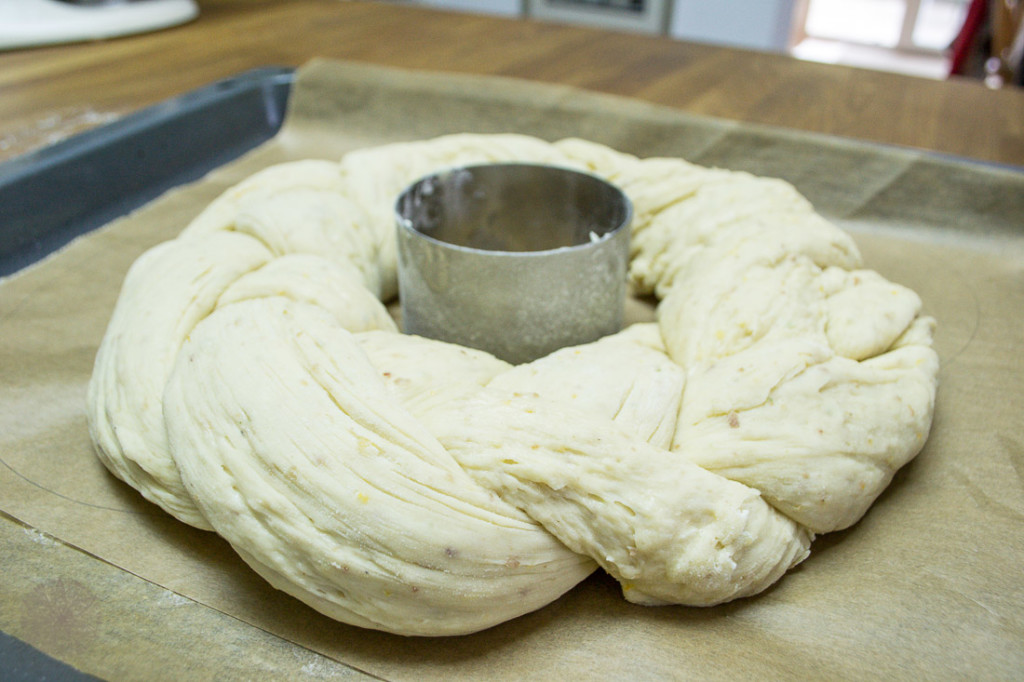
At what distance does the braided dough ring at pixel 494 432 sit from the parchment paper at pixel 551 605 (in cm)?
5

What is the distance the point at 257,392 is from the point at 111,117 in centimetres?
140

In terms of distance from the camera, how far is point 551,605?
2.82 feet

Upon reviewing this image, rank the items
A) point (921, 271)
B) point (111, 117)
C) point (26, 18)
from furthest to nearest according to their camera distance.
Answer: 1. point (26, 18)
2. point (111, 117)
3. point (921, 271)

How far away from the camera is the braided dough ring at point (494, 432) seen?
2.47 feet

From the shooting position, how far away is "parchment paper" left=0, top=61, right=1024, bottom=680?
0.77 m

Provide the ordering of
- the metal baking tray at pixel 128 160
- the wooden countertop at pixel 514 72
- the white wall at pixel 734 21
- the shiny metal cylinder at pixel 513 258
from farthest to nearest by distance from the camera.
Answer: the white wall at pixel 734 21 < the wooden countertop at pixel 514 72 < the metal baking tray at pixel 128 160 < the shiny metal cylinder at pixel 513 258

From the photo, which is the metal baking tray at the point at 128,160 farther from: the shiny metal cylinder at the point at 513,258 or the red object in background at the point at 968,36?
the red object in background at the point at 968,36

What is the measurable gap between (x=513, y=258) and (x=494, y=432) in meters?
0.30

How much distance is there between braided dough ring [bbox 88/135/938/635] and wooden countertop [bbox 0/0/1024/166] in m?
0.99

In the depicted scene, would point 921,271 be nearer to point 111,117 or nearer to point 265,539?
point 265,539

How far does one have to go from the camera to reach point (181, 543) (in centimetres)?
91

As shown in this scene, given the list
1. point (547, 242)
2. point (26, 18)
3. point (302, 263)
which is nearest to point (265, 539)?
point (302, 263)

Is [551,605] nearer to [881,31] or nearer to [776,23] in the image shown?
[776,23]

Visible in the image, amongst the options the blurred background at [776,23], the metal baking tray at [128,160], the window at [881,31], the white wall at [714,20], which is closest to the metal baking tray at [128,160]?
the metal baking tray at [128,160]
